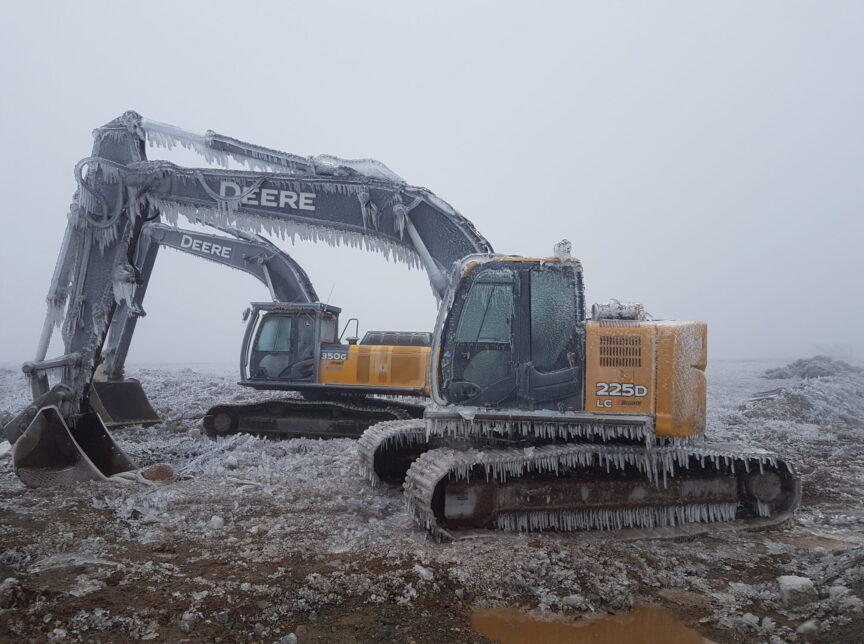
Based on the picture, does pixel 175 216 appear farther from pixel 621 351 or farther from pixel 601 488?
pixel 601 488

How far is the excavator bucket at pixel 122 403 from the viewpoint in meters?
9.58

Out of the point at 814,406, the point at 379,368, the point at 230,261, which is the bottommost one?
the point at 814,406

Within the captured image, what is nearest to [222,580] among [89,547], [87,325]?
[89,547]

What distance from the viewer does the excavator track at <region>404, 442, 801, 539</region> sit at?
4.83 metres

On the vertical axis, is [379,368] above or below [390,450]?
above

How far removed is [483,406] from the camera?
498 centimetres

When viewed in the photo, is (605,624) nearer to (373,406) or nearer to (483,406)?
(483,406)

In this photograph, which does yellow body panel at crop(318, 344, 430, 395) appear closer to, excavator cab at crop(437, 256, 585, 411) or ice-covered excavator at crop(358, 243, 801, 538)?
ice-covered excavator at crop(358, 243, 801, 538)

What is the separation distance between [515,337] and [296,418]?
17.1 feet

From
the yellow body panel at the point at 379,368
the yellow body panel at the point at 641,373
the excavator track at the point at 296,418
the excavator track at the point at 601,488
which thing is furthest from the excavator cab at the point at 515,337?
the excavator track at the point at 296,418

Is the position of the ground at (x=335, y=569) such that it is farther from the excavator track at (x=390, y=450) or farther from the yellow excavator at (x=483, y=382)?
the yellow excavator at (x=483, y=382)

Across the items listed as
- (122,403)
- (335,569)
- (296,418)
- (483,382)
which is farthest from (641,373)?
(122,403)

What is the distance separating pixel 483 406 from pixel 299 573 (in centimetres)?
182

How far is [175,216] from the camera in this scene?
6.71 m
